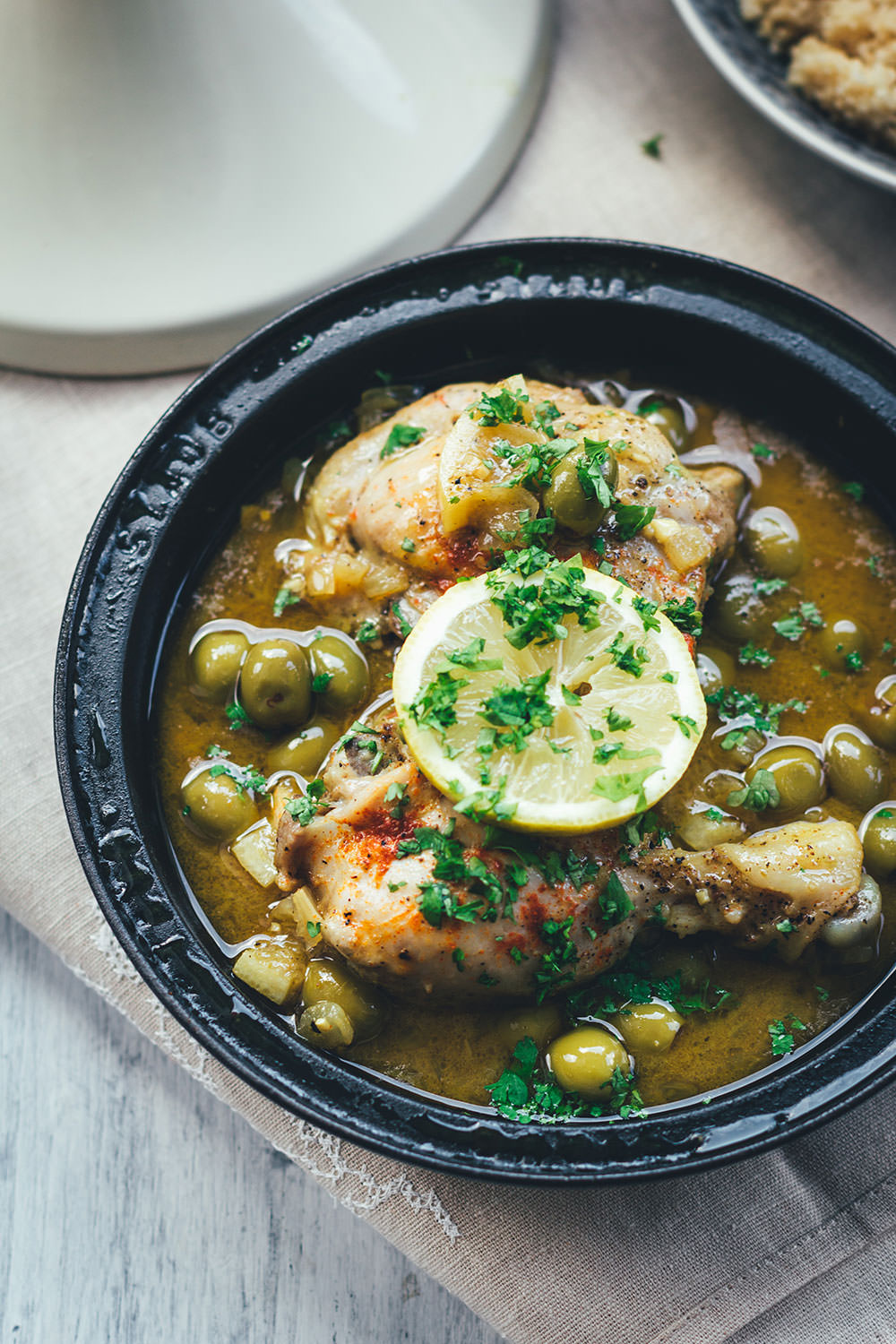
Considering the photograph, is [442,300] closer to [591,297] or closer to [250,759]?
[591,297]

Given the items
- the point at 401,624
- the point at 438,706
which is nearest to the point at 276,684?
the point at 401,624

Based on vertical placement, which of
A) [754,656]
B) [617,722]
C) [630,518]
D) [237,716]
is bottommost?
[237,716]

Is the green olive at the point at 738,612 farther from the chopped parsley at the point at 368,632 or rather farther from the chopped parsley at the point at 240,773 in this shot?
the chopped parsley at the point at 240,773

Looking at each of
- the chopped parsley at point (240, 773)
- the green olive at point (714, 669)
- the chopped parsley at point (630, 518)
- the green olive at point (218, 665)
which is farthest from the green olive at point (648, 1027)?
the green olive at point (218, 665)

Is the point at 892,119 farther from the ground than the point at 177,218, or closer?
farther from the ground

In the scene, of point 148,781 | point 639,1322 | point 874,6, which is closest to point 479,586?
point 148,781

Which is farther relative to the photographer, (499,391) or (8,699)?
(8,699)

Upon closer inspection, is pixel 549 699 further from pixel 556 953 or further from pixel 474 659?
pixel 556 953
